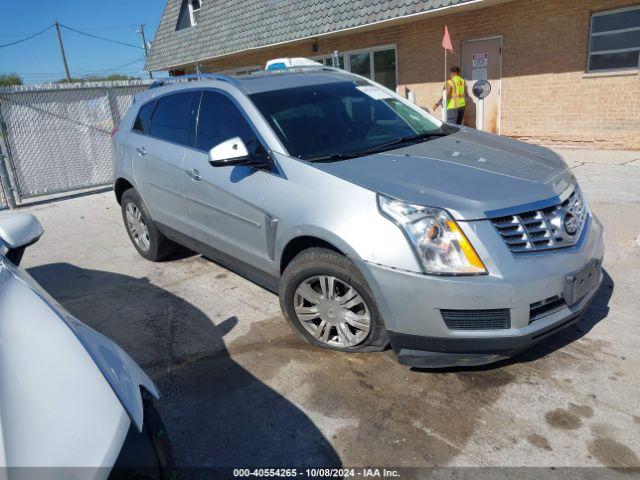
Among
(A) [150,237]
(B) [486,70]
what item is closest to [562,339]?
(A) [150,237]

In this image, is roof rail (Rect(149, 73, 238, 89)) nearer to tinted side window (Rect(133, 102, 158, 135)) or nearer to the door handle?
tinted side window (Rect(133, 102, 158, 135))

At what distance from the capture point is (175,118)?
4559mm

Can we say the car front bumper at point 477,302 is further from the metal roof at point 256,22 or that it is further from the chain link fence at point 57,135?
the metal roof at point 256,22

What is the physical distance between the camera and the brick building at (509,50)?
370 inches

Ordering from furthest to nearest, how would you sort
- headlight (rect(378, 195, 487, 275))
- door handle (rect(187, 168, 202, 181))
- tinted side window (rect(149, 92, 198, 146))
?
tinted side window (rect(149, 92, 198, 146)) < door handle (rect(187, 168, 202, 181)) < headlight (rect(378, 195, 487, 275))

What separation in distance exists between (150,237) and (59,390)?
3713 millimetres

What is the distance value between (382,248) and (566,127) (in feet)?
30.4

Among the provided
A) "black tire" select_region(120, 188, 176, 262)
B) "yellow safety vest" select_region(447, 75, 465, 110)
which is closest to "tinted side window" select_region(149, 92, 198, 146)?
"black tire" select_region(120, 188, 176, 262)

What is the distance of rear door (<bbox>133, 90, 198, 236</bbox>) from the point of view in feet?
14.3

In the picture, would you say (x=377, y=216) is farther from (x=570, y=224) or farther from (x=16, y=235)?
(x=16, y=235)

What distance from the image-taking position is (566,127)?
10352mm

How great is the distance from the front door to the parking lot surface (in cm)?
60

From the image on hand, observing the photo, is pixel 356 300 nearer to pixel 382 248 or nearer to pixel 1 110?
pixel 382 248

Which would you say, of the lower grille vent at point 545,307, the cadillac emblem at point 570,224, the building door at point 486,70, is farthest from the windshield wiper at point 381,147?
the building door at point 486,70
